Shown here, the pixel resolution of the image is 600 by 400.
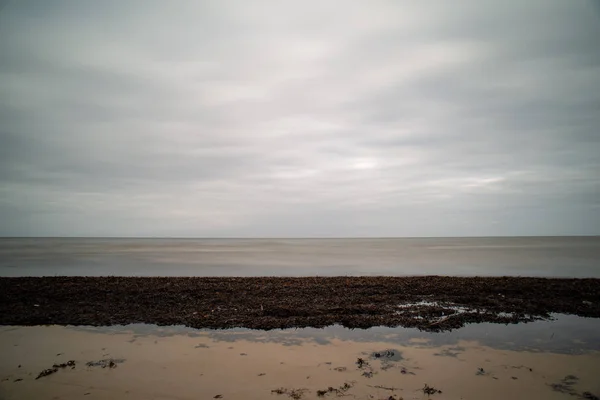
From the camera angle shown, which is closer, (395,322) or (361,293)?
(395,322)

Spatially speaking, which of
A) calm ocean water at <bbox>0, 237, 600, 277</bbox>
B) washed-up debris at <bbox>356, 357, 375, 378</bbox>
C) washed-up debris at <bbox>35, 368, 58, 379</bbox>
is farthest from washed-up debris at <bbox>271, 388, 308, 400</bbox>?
calm ocean water at <bbox>0, 237, 600, 277</bbox>

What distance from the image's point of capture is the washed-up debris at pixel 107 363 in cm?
885

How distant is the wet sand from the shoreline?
6.47 ft

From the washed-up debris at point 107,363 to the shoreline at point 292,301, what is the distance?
11.6 feet

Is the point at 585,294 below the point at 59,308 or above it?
above

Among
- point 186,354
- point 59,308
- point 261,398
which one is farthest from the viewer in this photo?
point 59,308

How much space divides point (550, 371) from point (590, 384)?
2.73 feet

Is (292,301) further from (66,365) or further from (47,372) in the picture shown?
(47,372)

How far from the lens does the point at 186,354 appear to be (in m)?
9.71

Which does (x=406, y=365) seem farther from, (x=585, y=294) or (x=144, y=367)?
(x=585, y=294)

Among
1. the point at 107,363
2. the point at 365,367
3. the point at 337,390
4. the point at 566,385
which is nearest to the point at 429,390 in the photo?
the point at 365,367

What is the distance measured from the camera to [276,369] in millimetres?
8664

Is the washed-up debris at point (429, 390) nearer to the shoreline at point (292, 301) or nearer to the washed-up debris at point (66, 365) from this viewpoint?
the shoreline at point (292, 301)

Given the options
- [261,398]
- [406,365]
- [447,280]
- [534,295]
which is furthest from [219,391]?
[447,280]
